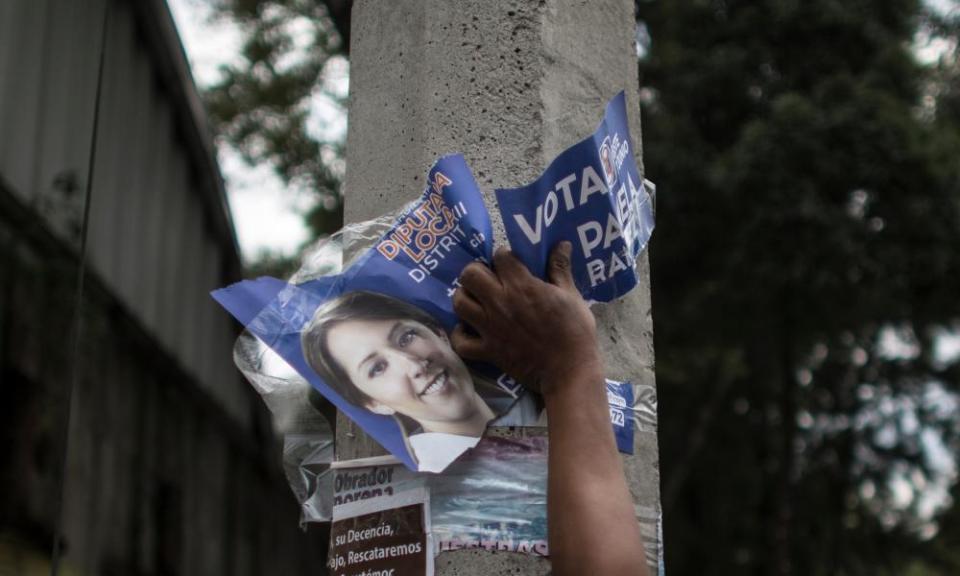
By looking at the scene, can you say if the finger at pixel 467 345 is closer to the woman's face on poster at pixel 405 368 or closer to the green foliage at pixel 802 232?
the woman's face on poster at pixel 405 368

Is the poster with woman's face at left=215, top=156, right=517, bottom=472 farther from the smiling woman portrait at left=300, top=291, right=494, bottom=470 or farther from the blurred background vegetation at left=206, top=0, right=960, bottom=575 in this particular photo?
the blurred background vegetation at left=206, top=0, right=960, bottom=575

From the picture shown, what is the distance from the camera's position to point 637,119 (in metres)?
2.30

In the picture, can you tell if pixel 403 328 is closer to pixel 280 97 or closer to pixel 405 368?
pixel 405 368

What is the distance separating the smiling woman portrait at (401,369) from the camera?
1.78m

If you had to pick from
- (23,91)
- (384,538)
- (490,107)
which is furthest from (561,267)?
(23,91)

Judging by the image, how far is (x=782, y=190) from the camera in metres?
10.9

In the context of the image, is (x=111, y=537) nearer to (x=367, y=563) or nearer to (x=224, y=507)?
(x=224, y=507)

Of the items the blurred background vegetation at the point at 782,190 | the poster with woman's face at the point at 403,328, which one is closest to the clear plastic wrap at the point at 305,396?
the poster with woman's face at the point at 403,328

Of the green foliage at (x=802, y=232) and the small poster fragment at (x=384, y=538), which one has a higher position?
the green foliage at (x=802, y=232)

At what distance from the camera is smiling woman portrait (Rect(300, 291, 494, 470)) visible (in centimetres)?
178

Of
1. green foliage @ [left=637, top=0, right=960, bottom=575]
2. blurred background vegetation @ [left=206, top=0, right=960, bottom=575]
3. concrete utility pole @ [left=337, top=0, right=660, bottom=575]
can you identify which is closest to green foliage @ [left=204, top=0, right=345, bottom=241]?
blurred background vegetation @ [left=206, top=0, right=960, bottom=575]

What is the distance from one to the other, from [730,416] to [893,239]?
17.2ft

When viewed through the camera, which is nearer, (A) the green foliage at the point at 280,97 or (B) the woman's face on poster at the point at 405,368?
(B) the woman's face on poster at the point at 405,368

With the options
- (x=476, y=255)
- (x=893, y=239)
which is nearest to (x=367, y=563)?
(x=476, y=255)
